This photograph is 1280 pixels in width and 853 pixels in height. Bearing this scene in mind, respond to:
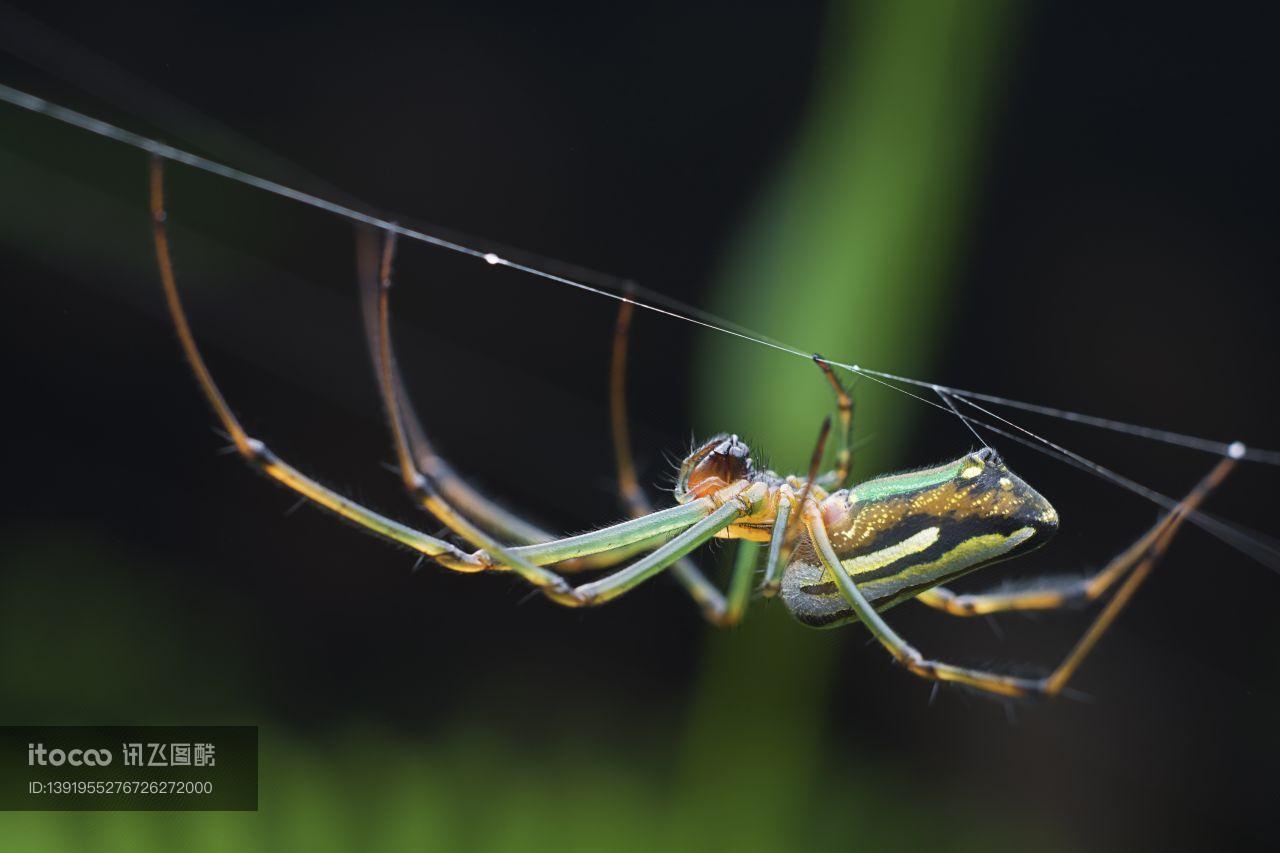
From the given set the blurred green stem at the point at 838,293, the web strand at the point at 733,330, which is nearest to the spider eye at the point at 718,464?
the web strand at the point at 733,330

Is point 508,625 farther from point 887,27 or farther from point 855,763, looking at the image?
point 887,27

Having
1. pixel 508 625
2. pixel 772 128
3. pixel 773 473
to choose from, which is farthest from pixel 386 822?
pixel 772 128

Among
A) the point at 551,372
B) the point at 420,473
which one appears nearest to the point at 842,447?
the point at 420,473

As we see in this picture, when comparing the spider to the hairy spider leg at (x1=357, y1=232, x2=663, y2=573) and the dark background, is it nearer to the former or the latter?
the hairy spider leg at (x1=357, y1=232, x2=663, y2=573)

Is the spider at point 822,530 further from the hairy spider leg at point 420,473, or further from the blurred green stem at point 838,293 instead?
the blurred green stem at point 838,293

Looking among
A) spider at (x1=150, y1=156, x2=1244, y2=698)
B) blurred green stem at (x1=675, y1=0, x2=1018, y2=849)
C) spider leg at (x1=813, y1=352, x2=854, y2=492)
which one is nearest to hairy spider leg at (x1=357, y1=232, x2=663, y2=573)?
spider at (x1=150, y1=156, x2=1244, y2=698)
